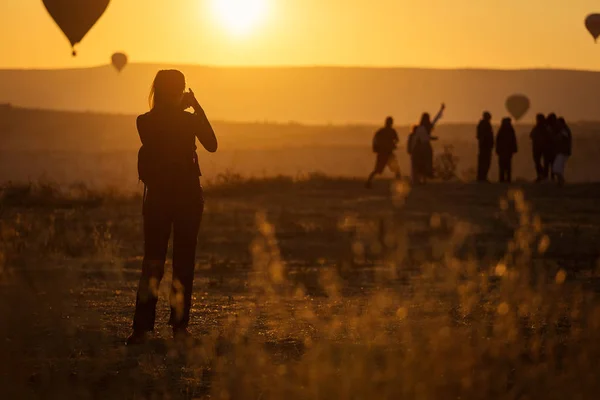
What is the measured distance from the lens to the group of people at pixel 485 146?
29.9 m

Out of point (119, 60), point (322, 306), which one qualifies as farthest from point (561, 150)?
point (119, 60)

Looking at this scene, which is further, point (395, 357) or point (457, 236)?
point (457, 236)

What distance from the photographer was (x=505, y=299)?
12.5 meters

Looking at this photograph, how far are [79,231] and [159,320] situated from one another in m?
9.03

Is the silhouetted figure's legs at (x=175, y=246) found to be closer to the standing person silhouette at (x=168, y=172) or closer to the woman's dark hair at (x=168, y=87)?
the standing person silhouette at (x=168, y=172)

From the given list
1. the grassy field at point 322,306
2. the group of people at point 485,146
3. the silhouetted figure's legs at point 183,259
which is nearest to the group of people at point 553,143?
the group of people at point 485,146

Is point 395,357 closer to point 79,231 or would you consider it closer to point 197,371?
point 197,371

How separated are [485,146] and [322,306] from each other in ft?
66.1

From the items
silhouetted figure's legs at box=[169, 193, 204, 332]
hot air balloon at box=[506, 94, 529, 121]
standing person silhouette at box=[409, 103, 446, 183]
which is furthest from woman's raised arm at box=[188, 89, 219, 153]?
hot air balloon at box=[506, 94, 529, 121]

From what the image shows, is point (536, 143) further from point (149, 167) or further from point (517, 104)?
point (517, 104)

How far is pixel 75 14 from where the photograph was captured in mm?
32344

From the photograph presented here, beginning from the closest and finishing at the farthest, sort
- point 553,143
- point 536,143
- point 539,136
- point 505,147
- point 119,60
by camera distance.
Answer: point 553,143 → point 539,136 → point 536,143 → point 505,147 → point 119,60

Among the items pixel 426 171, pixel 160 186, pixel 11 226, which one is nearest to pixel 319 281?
pixel 160 186

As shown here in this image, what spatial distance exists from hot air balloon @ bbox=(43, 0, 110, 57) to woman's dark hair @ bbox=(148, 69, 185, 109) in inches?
881
